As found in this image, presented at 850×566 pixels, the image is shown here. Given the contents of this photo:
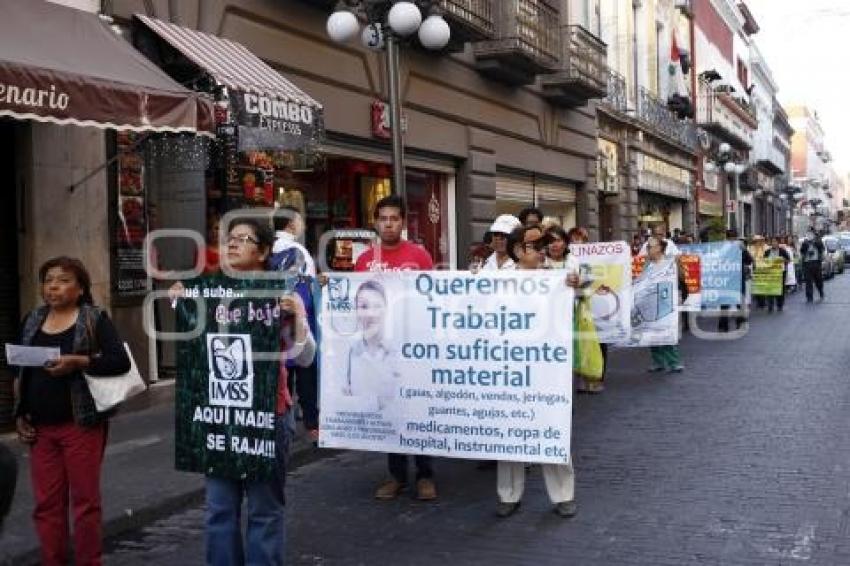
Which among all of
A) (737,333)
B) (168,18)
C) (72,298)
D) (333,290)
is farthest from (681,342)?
(72,298)

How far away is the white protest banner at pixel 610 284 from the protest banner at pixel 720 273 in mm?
7430

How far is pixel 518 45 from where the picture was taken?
58.1 feet

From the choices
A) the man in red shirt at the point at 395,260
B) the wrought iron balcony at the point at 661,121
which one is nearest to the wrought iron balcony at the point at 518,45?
the wrought iron balcony at the point at 661,121

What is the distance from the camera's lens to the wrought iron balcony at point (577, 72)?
2086cm

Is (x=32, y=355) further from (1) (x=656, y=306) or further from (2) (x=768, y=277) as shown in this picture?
(2) (x=768, y=277)

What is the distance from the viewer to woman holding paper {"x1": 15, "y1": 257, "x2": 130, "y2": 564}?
4.93 metres

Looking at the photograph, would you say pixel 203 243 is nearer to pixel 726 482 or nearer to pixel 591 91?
pixel 726 482

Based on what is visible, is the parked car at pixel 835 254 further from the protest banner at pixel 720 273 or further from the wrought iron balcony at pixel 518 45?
the wrought iron balcony at pixel 518 45

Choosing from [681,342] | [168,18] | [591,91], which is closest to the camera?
[168,18]

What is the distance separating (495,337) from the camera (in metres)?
6.38

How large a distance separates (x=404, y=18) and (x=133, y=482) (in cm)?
524

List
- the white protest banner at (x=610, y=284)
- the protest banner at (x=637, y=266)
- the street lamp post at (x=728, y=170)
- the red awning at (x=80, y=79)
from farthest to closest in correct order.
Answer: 1. the street lamp post at (x=728, y=170)
2. the protest banner at (x=637, y=266)
3. the white protest banner at (x=610, y=284)
4. the red awning at (x=80, y=79)

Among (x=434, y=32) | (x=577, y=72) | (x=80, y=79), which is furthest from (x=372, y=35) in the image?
(x=577, y=72)

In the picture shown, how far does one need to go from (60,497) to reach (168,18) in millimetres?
6658
